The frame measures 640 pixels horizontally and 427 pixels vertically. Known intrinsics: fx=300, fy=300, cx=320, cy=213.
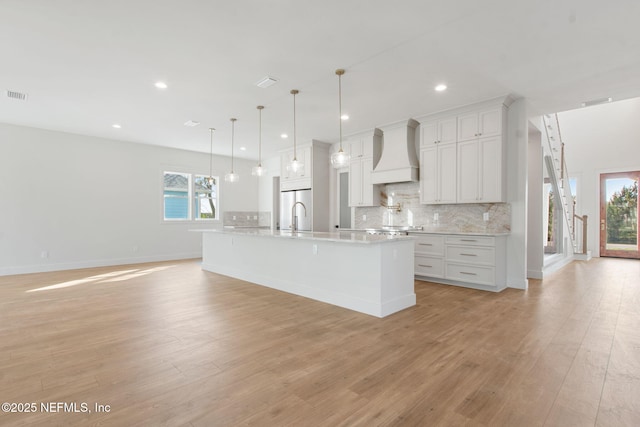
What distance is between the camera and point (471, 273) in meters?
4.65

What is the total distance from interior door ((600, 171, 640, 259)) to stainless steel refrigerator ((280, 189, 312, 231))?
8.03m

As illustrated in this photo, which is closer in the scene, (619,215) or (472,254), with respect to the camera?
→ (472,254)

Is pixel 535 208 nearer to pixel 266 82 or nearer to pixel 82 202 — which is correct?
pixel 266 82

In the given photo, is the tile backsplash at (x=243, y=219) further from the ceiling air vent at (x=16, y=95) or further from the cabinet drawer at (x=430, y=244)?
the cabinet drawer at (x=430, y=244)

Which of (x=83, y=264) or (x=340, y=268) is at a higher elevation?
(x=340, y=268)

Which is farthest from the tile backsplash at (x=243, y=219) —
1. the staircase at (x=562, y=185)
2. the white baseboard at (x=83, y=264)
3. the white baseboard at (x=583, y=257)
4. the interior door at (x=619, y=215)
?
the interior door at (x=619, y=215)

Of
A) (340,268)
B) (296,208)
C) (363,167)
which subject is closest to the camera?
(340,268)

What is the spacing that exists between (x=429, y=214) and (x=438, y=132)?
1.51 m

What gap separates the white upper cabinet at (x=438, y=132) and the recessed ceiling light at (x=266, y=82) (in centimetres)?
290

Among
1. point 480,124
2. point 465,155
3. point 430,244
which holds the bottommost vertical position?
point 430,244

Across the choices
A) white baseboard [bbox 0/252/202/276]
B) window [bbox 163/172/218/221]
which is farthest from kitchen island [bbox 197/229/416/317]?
window [bbox 163/172/218/221]

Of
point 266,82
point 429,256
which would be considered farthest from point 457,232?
point 266,82

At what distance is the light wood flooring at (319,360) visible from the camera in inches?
67.0

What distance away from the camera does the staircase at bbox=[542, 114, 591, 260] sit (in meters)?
6.36
